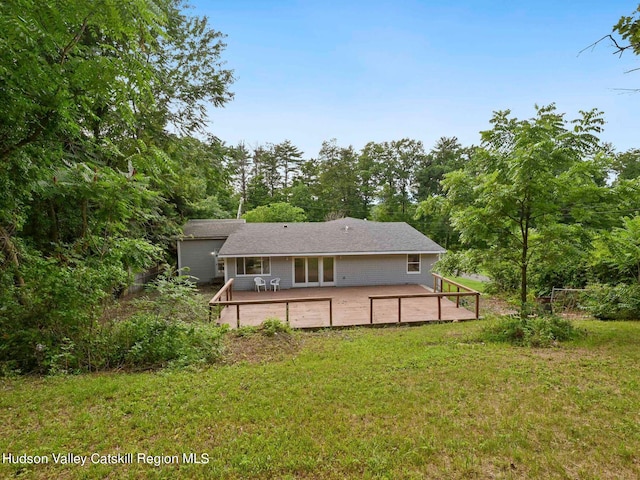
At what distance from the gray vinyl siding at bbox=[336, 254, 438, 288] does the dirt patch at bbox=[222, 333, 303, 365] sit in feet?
27.2

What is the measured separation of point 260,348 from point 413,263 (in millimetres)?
11350

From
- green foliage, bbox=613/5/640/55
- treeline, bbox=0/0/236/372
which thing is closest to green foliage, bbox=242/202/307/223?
treeline, bbox=0/0/236/372

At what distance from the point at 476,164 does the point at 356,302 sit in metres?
6.57

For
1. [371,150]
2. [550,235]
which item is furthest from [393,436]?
[371,150]

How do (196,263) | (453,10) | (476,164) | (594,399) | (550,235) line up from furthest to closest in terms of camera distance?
(196,263) < (453,10) < (476,164) < (550,235) < (594,399)

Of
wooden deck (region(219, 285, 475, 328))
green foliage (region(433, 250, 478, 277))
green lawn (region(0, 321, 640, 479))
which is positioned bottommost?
wooden deck (region(219, 285, 475, 328))

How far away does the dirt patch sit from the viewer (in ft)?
18.6

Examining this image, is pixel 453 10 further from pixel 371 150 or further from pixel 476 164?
pixel 371 150

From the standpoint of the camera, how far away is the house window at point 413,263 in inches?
621

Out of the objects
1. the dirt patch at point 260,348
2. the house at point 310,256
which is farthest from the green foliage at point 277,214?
the dirt patch at point 260,348

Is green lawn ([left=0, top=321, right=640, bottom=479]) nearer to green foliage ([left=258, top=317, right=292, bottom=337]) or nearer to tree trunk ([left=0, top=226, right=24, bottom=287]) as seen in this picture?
green foliage ([left=258, top=317, right=292, bottom=337])

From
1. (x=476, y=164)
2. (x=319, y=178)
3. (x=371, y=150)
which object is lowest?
(x=476, y=164)

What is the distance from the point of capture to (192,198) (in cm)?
1848

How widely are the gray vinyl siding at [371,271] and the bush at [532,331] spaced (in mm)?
8421
